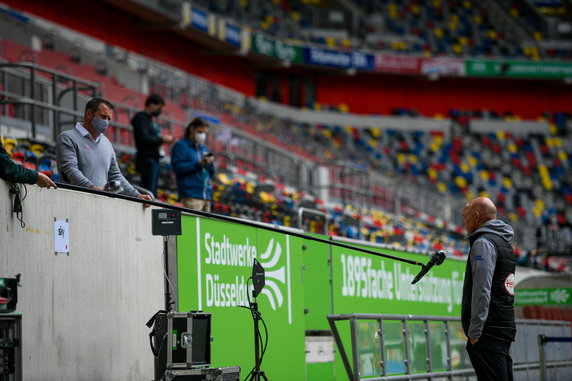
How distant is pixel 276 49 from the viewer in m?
36.0

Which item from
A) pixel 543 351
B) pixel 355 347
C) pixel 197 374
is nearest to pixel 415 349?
pixel 355 347

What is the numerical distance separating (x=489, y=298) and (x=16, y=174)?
295 cm

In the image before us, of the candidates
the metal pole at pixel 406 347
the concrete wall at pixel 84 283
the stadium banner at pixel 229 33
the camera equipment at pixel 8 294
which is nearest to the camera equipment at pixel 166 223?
the concrete wall at pixel 84 283

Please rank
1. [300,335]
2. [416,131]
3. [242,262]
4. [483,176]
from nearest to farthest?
[242,262], [300,335], [483,176], [416,131]

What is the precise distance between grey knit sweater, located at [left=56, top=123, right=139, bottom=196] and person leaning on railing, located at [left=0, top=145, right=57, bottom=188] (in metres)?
0.99

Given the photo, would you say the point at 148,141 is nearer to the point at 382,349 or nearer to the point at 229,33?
the point at 382,349

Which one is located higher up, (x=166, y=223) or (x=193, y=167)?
(x=193, y=167)

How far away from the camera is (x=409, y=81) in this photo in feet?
141

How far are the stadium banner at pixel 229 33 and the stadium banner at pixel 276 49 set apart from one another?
44.4 inches

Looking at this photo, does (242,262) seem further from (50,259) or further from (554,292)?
(554,292)

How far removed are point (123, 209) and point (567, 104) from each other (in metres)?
40.3

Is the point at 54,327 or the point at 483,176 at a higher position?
the point at 483,176

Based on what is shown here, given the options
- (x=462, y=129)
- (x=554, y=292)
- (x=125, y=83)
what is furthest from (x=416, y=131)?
(x=554, y=292)

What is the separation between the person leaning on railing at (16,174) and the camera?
564cm
